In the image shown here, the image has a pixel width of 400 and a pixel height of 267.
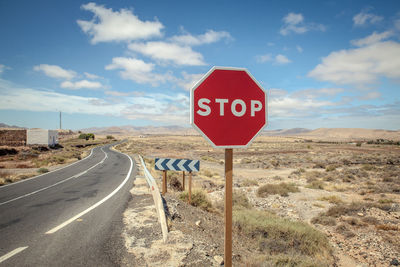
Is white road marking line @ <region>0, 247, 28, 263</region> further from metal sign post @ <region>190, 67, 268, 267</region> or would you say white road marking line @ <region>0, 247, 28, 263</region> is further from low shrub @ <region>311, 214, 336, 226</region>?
low shrub @ <region>311, 214, 336, 226</region>

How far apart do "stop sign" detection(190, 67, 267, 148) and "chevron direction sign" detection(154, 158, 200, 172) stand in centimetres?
524

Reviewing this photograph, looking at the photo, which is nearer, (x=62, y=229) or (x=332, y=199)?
(x=62, y=229)

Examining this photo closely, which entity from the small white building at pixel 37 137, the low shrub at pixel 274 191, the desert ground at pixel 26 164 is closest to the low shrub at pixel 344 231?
the low shrub at pixel 274 191

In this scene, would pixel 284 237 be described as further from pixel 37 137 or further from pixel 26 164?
pixel 37 137

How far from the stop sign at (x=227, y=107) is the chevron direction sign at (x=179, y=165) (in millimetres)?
5238

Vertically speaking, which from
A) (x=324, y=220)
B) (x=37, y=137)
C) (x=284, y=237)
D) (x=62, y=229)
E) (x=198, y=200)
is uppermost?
(x=37, y=137)

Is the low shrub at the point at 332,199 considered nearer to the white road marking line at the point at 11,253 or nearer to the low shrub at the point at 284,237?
the low shrub at the point at 284,237

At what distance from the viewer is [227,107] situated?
229 cm

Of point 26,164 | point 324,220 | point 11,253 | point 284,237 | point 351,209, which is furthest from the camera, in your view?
point 26,164

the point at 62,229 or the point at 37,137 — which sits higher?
the point at 37,137

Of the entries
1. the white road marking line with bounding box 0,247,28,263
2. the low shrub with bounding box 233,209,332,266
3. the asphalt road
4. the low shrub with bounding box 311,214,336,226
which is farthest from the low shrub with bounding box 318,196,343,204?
the white road marking line with bounding box 0,247,28,263

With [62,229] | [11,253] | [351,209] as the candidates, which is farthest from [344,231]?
[11,253]

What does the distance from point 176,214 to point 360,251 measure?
597 centimetres

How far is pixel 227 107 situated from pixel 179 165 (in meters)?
5.69
